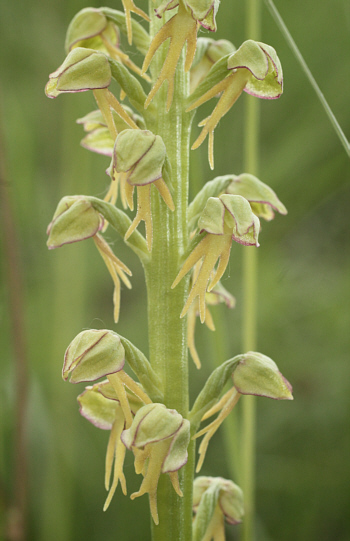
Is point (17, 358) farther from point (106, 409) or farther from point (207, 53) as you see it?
point (207, 53)

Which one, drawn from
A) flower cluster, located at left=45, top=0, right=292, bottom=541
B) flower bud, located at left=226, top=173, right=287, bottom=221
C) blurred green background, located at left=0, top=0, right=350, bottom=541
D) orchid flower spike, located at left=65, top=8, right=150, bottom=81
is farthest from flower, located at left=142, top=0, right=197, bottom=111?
blurred green background, located at left=0, top=0, right=350, bottom=541

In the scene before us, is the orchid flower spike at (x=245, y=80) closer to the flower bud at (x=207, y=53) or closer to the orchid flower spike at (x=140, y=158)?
the orchid flower spike at (x=140, y=158)

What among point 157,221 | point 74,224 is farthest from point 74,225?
point 157,221

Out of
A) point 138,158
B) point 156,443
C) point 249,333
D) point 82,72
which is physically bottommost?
point 156,443

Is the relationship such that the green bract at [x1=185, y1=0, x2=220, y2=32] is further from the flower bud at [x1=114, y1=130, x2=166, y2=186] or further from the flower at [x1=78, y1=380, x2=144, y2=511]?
the flower at [x1=78, y1=380, x2=144, y2=511]

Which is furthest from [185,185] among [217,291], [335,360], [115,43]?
[335,360]

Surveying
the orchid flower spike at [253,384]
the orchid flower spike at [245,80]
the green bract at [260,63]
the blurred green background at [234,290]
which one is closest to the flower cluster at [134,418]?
the orchid flower spike at [253,384]
